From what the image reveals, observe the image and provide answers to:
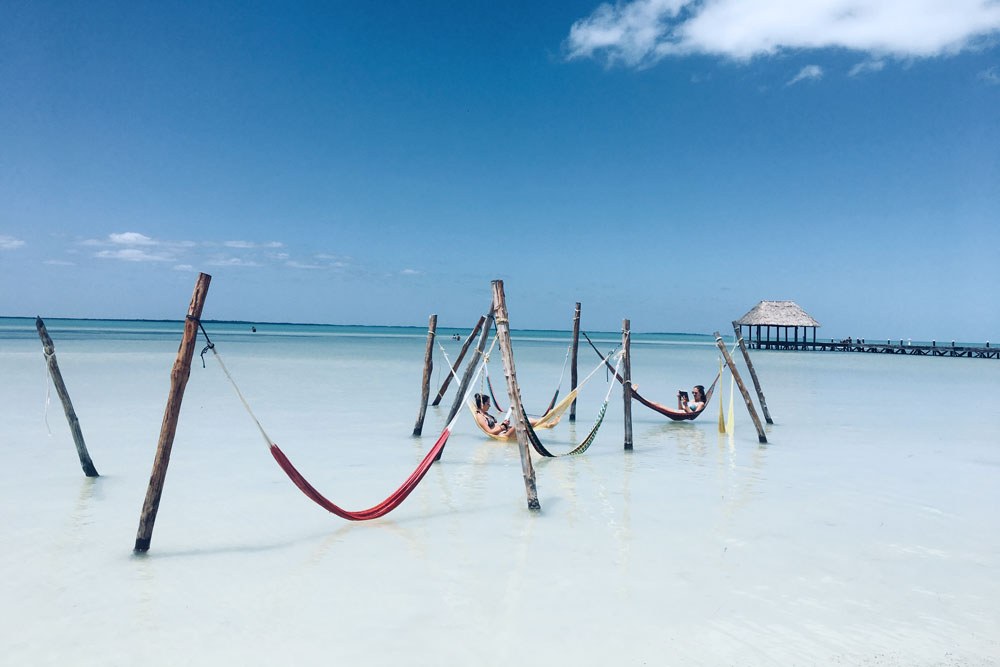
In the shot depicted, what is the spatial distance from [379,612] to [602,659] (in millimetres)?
1221

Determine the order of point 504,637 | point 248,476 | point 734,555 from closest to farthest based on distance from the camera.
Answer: point 504,637
point 734,555
point 248,476

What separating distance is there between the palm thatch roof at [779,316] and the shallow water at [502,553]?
31.2m

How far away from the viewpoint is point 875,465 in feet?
25.4

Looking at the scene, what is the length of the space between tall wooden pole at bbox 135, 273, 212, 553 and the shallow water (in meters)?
0.22

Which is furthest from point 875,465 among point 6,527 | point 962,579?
point 6,527

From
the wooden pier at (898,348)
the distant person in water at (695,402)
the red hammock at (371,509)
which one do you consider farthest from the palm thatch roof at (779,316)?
the red hammock at (371,509)

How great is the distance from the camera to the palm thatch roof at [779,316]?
3894cm

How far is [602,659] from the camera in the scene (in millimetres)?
3211

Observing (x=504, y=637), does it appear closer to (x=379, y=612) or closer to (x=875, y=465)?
(x=379, y=612)

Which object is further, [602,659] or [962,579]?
[962,579]

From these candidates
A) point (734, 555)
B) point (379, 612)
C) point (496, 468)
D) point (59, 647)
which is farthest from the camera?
point (496, 468)

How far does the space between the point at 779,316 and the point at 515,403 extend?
37.7 metres

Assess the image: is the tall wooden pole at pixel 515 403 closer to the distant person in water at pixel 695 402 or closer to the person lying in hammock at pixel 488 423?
the person lying in hammock at pixel 488 423

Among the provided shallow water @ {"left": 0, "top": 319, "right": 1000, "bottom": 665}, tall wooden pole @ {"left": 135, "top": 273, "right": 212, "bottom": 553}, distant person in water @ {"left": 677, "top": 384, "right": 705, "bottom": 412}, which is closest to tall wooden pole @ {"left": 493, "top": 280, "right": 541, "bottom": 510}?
shallow water @ {"left": 0, "top": 319, "right": 1000, "bottom": 665}
